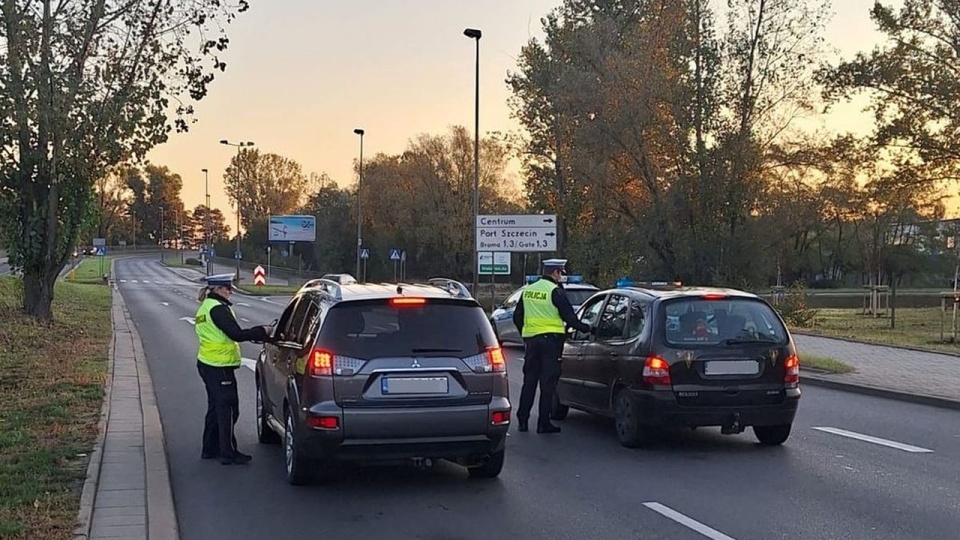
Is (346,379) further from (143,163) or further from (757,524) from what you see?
(143,163)

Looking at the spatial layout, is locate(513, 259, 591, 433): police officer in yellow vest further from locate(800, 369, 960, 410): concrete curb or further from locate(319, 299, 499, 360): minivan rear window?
locate(800, 369, 960, 410): concrete curb

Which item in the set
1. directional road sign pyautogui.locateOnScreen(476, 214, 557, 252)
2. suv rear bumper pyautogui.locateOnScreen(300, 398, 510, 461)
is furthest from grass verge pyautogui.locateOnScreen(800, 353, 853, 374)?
directional road sign pyautogui.locateOnScreen(476, 214, 557, 252)

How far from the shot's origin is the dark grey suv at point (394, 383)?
7.54 meters

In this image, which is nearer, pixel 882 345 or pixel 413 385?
pixel 413 385

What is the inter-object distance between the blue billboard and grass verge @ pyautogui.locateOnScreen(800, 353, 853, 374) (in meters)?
71.9

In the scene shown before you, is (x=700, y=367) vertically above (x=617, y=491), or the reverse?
(x=700, y=367)

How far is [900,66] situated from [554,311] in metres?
23.4

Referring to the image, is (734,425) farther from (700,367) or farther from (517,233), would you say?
(517,233)

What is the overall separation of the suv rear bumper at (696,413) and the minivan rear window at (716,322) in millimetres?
552

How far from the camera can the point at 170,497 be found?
298 inches

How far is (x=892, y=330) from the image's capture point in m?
28.9

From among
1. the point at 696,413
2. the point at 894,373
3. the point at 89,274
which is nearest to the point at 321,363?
the point at 696,413

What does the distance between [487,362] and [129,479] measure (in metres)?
2.89

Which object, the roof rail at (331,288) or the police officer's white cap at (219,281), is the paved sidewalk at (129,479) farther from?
the roof rail at (331,288)
